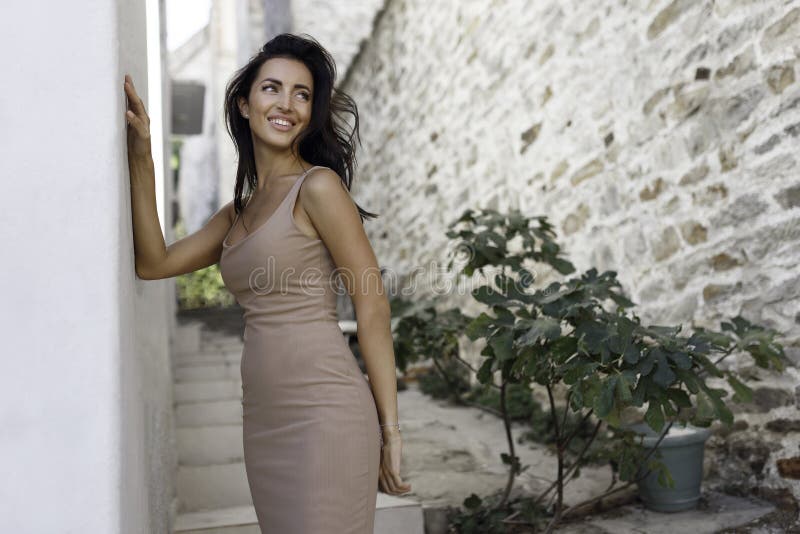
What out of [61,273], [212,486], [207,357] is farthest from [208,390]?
[61,273]

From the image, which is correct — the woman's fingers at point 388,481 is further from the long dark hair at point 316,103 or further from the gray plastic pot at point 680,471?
the gray plastic pot at point 680,471

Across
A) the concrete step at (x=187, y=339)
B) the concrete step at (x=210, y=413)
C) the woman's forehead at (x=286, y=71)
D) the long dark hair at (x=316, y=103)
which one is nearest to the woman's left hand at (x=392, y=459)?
the long dark hair at (x=316, y=103)

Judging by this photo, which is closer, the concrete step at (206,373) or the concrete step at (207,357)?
the concrete step at (206,373)

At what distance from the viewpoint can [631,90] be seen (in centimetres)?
317

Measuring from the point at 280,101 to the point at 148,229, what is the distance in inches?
15.0

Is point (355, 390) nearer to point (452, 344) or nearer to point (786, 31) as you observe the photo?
point (452, 344)

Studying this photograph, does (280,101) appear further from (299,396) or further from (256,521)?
(256,521)

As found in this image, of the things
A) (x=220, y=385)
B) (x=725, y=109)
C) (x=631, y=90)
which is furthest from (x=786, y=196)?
(x=220, y=385)

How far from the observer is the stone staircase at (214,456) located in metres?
2.36

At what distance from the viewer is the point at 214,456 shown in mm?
3055

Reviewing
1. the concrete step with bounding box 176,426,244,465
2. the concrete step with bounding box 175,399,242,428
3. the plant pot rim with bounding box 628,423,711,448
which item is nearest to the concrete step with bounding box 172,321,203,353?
the concrete step with bounding box 175,399,242,428

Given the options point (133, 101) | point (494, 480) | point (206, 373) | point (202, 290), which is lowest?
point (494, 480)

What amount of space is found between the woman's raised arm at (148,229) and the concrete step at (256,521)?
1.05m

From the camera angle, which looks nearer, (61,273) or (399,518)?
(61,273)
